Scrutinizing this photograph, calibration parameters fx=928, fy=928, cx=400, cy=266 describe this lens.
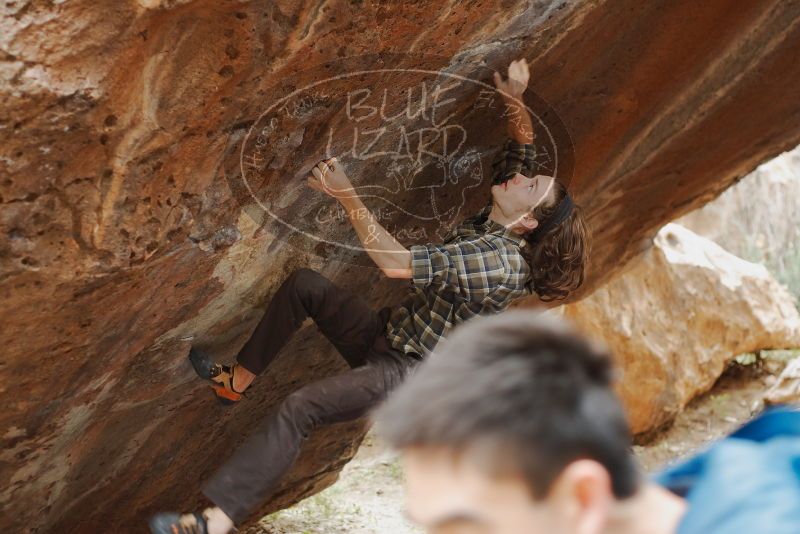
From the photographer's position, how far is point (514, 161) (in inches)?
128

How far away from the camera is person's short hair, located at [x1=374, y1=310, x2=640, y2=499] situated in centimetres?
104

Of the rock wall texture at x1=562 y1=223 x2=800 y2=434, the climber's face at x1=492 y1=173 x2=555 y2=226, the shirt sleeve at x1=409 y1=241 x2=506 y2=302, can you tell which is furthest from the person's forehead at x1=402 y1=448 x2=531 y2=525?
the rock wall texture at x1=562 y1=223 x2=800 y2=434

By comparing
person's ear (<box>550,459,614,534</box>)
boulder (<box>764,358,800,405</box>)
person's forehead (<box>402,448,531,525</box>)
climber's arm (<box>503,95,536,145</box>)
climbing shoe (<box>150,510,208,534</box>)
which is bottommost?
boulder (<box>764,358,800,405</box>)

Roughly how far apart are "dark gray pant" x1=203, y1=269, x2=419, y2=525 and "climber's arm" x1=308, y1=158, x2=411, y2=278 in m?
0.29

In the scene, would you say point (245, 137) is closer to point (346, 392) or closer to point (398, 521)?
point (346, 392)

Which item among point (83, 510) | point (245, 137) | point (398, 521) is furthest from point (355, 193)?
point (398, 521)

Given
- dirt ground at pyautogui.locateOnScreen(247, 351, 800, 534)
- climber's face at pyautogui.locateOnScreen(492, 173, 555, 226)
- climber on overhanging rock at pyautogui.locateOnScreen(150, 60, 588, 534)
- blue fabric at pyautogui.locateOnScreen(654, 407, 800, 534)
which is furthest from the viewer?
dirt ground at pyautogui.locateOnScreen(247, 351, 800, 534)

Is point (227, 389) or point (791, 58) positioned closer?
point (227, 389)

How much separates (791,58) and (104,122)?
286 cm

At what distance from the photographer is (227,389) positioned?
3297 mm

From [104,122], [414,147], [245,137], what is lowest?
[414,147]

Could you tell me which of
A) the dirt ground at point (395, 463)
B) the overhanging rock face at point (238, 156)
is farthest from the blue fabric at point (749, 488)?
the dirt ground at point (395, 463)

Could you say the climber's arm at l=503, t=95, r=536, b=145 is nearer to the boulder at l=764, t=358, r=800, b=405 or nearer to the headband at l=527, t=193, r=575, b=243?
the headband at l=527, t=193, r=575, b=243

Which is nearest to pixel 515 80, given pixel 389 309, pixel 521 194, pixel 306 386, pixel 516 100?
pixel 516 100
